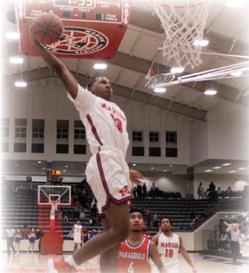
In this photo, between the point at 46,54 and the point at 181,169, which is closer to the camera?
the point at 46,54

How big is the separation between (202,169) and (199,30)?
24036 millimetres

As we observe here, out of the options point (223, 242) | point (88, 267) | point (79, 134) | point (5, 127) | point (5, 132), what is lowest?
point (88, 267)

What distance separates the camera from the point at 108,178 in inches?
129

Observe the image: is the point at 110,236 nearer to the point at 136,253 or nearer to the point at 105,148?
the point at 105,148

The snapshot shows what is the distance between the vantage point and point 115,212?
10.5 feet

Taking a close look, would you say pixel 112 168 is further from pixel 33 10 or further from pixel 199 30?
pixel 199 30

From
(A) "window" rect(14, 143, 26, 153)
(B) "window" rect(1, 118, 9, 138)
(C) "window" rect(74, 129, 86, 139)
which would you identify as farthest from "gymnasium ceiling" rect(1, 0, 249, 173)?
(C) "window" rect(74, 129, 86, 139)

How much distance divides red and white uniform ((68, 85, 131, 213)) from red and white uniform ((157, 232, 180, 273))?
3296 millimetres

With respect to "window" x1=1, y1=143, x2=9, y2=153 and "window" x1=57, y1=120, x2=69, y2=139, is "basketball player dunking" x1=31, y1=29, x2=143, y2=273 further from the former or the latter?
"window" x1=57, y1=120, x2=69, y2=139

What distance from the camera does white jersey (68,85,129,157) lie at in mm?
3420

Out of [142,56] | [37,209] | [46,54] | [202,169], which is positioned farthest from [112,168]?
[202,169]

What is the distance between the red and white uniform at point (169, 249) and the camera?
21.0 feet

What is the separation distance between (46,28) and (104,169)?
1.18m

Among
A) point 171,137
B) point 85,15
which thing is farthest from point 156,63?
point 85,15
